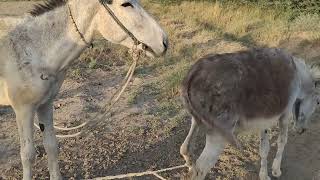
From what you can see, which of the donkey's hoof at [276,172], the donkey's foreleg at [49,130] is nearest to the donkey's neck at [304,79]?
the donkey's hoof at [276,172]

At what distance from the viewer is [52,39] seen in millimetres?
3939

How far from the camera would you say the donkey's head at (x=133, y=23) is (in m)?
3.71

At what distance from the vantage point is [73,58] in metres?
3.97

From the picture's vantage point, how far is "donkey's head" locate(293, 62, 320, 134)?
554cm

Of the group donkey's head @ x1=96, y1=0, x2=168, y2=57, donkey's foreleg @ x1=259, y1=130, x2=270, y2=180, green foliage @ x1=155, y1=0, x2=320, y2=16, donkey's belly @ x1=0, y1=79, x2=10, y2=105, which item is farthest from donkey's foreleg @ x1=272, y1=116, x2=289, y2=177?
green foliage @ x1=155, y1=0, x2=320, y2=16

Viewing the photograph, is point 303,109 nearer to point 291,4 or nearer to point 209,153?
point 209,153

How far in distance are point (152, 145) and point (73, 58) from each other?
2.46 m

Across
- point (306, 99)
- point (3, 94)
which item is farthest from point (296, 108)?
point (3, 94)

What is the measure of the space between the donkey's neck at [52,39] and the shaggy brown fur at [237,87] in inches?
47.9

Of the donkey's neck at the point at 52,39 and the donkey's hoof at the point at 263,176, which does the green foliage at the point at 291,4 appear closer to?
the donkey's hoof at the point at 263,176

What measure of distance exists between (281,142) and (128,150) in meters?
1.88

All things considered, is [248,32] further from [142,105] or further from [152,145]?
[152,145]

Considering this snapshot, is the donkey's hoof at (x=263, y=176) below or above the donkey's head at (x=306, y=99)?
below

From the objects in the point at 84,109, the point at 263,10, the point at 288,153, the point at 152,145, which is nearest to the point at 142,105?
the point at 84,109
